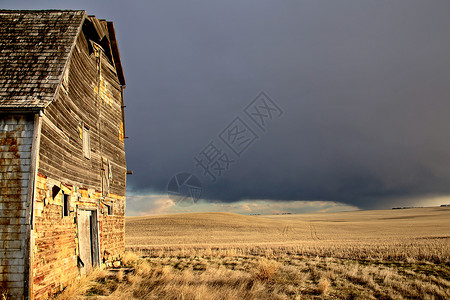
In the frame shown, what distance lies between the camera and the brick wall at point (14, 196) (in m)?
7.43

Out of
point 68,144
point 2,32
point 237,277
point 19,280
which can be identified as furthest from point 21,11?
point 237,277

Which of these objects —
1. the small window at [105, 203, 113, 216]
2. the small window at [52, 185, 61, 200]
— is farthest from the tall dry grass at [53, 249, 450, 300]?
the small window at [105, 203, 113, 216]

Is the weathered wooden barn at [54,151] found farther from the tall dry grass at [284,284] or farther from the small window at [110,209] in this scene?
the tall dry grass at [284,284]

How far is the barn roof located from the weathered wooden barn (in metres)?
0.03

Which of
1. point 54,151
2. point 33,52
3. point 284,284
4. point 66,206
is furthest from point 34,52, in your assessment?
point 284,284

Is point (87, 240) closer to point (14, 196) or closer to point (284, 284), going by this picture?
point (14, 196)

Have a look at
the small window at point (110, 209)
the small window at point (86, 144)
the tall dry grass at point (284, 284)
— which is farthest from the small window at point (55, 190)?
the small window at point (110, 209)

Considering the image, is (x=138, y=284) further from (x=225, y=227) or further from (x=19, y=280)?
(x=225, y=227)

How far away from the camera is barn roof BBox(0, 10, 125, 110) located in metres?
8.43

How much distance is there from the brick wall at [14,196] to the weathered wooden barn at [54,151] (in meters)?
0.02

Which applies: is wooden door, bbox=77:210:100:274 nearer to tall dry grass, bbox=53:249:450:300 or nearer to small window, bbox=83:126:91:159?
tall dry grass, bbox=53:249:450:300

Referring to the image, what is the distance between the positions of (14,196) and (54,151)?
157 cm

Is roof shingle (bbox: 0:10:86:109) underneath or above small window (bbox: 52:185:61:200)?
above

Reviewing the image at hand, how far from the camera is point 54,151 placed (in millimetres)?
8812
